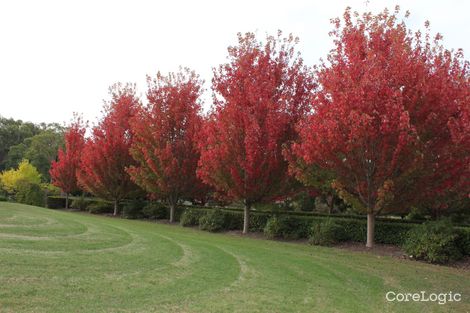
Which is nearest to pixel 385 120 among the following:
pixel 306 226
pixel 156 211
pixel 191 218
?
pixel 306 226

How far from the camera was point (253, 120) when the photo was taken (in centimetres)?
1644

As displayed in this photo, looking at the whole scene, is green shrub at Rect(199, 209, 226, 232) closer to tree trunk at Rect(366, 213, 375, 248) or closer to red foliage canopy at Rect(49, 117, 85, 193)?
tree trunk at Rect(366, 213, 375, 248)

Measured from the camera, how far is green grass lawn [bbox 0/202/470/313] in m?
6.23

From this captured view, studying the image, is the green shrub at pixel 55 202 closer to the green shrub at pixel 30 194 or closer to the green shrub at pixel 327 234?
the green shrub at pixel 30 194

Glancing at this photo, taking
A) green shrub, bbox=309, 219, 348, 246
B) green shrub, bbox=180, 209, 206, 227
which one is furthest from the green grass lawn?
green shrub, bbox=180, 209, 206, 227

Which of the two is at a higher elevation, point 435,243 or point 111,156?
point 111,156

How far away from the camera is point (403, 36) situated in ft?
44.4

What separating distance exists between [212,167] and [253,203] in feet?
7.99

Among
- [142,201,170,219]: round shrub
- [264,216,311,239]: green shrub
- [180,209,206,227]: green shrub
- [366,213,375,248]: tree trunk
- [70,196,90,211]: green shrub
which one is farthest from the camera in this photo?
[70,196,90,211]: green shrub

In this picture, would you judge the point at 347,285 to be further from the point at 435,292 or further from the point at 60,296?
the point at 60,296

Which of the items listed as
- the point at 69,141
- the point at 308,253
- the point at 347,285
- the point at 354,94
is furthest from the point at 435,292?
the point at 69,141

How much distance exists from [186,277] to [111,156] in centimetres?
1954

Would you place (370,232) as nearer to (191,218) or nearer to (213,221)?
(213,221)

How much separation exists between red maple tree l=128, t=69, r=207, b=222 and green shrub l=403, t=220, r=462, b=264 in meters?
11.8
